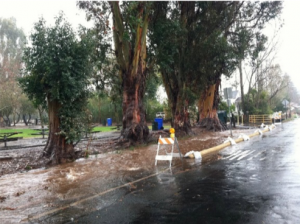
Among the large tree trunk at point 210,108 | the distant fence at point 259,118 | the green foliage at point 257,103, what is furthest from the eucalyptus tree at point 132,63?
the green foliage at point 257,103

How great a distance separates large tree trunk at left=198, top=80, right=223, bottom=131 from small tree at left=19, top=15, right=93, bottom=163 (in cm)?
1608

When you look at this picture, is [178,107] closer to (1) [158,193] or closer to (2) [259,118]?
(1) [158,193]

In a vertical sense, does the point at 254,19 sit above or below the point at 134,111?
above

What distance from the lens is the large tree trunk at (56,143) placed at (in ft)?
36.2

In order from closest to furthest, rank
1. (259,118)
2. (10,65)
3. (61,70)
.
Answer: (61,70) → (259,118) → (10,65)

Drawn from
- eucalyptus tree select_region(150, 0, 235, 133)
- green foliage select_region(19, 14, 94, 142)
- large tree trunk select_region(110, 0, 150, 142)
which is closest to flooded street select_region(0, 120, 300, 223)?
green foliage select_region(19, 14, 94, 142)

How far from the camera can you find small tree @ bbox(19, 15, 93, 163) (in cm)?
1029

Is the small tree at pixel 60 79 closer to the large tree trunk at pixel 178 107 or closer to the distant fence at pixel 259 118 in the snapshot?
the large tree trunk at pixel 178 107

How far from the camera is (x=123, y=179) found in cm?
816

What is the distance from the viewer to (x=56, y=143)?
440 inches

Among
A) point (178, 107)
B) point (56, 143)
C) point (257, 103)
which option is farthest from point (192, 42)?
point (257, 103)

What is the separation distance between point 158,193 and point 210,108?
20.5 m

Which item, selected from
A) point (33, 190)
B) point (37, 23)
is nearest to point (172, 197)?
point (33, 190)

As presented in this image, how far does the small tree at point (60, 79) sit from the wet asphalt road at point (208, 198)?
4.16 meters
